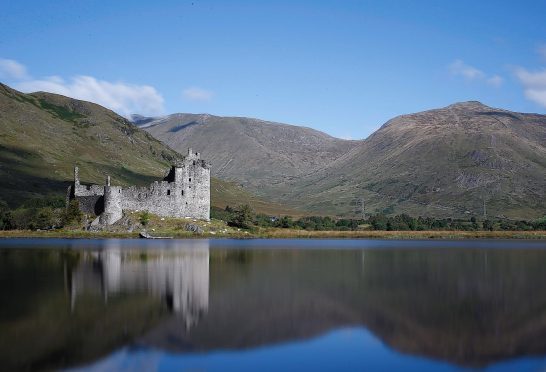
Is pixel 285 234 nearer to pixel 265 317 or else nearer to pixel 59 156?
pixel 265 317

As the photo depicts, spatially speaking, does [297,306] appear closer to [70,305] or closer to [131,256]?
[70,305]

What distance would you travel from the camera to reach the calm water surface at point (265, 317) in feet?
49.6

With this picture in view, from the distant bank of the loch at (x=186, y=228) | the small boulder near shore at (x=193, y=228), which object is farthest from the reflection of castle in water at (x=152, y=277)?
the small boulder near shore at (x=193, y=228)

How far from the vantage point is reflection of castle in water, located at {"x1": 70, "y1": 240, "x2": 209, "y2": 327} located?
23.1 meters

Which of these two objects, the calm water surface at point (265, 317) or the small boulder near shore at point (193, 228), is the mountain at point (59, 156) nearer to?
the small boulder near shore at point (193, 228)

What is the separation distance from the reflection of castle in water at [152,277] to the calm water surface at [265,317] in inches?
3.3

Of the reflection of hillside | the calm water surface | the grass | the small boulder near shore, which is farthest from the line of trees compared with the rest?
the calm water surface

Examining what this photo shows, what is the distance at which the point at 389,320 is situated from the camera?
20328mm

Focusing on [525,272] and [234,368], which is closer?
[234,368]

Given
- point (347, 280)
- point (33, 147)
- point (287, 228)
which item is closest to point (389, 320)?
point (347, 280)

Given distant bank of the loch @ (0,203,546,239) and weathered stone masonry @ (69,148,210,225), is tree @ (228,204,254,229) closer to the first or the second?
distant bank of the loch @ (0,203,546,239)

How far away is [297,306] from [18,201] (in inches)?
3836

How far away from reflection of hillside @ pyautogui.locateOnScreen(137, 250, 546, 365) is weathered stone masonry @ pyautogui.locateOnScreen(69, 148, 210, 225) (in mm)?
32018

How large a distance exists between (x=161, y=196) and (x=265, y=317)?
5055 centimetres
